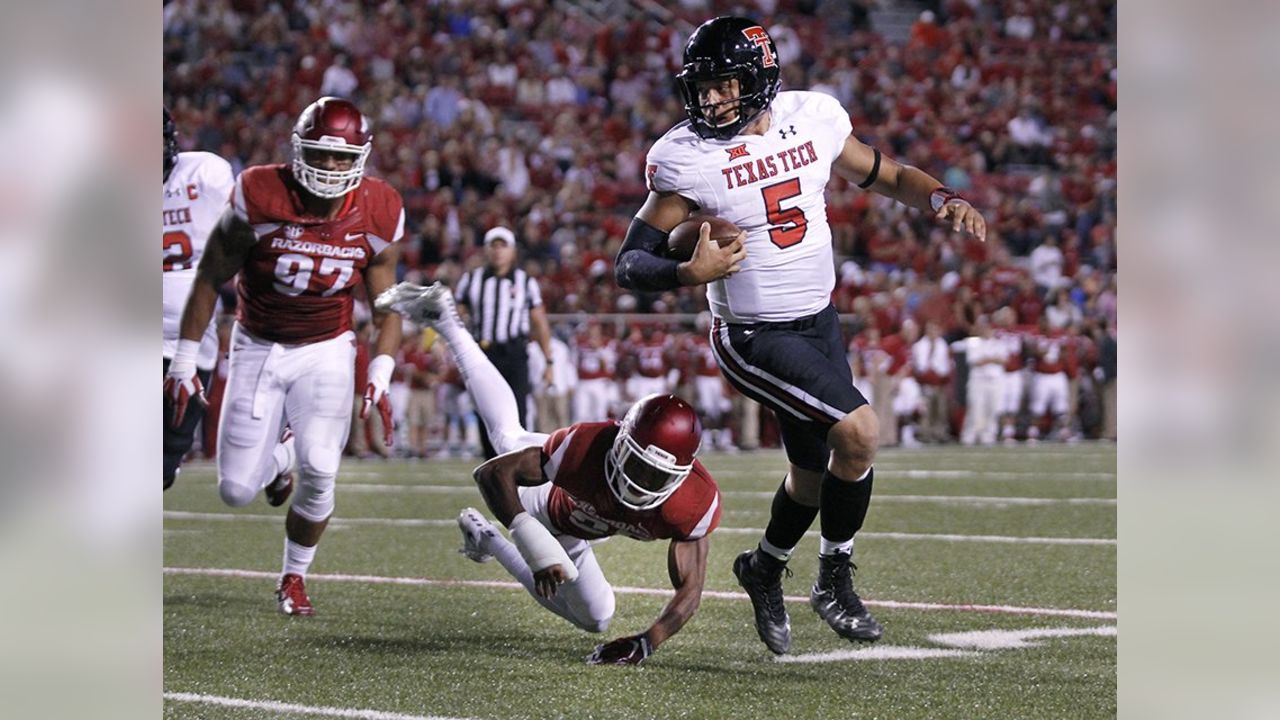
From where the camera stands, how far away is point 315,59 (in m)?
13.8

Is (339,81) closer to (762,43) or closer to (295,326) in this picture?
(295,326)

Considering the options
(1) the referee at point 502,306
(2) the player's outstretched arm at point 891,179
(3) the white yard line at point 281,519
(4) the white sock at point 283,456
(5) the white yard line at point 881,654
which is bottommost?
(3) the white yard line at point 281,519

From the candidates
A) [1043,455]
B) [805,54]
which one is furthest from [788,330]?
[805,54]

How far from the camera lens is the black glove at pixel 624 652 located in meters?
3.20

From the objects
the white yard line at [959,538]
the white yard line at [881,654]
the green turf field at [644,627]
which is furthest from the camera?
the white yard line at [959,538]

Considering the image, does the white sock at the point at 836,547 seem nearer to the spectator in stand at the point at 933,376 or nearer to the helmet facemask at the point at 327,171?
the helmet facemask at the point at 327,171

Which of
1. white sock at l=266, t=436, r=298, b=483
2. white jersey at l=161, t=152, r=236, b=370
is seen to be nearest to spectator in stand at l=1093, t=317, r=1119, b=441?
white sock at l=266, t=436, r=298, b=483

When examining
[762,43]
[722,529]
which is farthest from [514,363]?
[762,43]

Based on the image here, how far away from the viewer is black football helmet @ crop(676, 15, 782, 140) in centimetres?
324

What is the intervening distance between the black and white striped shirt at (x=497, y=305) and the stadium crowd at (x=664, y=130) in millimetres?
3926

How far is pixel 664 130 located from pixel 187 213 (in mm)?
9671

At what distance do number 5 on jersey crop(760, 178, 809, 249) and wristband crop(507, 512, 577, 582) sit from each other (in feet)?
2.72

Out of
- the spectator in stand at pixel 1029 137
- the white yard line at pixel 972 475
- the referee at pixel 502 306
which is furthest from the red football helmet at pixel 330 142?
the spectator in stand at pixel 1029 137
